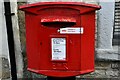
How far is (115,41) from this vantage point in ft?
11.9

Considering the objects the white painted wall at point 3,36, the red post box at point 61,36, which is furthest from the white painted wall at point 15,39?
the red post box at point 61,36

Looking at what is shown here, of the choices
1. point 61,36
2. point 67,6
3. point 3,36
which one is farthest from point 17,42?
point 67,6

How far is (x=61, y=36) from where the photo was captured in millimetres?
2592

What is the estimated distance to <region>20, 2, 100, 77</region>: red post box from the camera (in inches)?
101

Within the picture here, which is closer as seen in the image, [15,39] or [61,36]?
[61,36]

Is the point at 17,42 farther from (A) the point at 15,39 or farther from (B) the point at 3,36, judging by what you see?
(B) the point at 3,36

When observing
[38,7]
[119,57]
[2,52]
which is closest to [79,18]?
[38,7]

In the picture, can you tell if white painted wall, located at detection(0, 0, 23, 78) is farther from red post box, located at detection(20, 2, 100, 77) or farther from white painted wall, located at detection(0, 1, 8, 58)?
red post box, located at detection(20, 2, 100, 77)

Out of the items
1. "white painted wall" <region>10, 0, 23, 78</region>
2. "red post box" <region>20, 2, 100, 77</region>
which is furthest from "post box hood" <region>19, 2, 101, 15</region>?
"white painted wall" <region>10, 0, 23, 78</region>

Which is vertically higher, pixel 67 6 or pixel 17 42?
pixel 67 6

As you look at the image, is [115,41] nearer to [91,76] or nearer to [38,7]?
[91,76]

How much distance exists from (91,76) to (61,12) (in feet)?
4.73

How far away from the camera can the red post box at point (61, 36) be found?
2.56 metres

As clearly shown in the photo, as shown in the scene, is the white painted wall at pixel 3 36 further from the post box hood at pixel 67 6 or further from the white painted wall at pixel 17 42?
the post box hood at pixel 67 6
